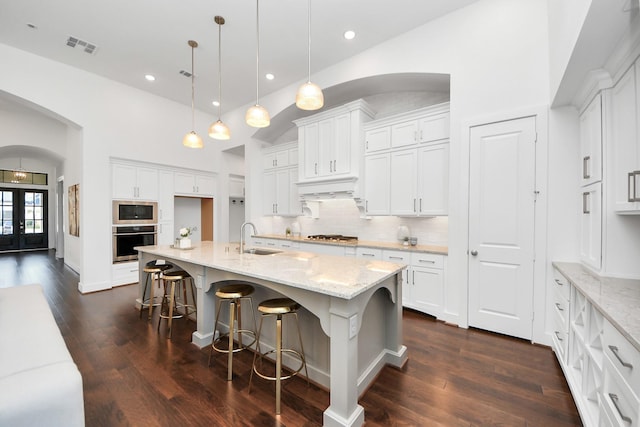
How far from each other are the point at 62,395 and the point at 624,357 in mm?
2495

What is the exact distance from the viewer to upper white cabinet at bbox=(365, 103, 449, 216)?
3598mm

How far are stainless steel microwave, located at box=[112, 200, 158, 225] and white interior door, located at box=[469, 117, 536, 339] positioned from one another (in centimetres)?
582

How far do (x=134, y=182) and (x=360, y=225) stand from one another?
4584 mm

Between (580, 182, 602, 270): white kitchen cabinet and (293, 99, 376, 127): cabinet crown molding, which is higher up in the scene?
(293, 99, 376, 127): cabinet crown molding

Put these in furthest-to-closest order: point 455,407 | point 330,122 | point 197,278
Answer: point 330,122 → point 197,278 → point 455,407

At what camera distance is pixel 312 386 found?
82.0 inches

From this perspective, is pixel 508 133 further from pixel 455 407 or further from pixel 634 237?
pixel 455 407

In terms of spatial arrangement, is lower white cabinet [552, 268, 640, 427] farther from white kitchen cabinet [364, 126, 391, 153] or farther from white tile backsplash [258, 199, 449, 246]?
white kitchen cabinet [364, 126, 391, 153]

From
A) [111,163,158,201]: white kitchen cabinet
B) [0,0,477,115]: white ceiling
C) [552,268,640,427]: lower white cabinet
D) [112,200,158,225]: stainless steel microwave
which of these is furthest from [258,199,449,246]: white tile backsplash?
[0,0,477,115]: white ceiling

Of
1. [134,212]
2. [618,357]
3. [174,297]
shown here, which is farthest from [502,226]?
[134,212]

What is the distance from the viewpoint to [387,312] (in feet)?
7.95

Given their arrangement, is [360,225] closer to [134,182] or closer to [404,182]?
[404,182]

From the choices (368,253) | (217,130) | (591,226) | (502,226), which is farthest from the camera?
(368,253)

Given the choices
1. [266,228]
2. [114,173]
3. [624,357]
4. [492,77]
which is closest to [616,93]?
[492,77]
